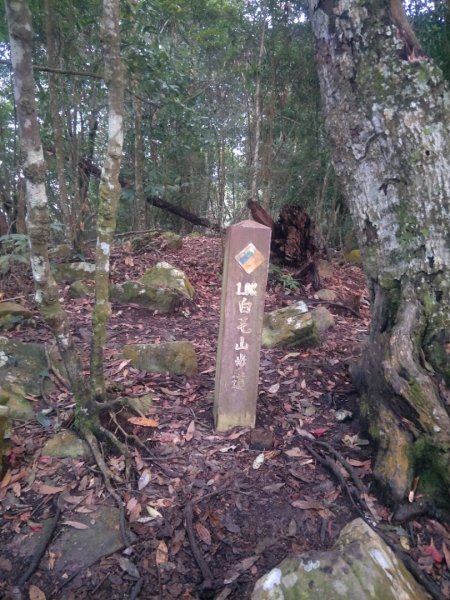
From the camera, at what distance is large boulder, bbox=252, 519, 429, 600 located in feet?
6.63

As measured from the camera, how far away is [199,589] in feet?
7.59

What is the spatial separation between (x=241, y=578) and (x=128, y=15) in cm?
642

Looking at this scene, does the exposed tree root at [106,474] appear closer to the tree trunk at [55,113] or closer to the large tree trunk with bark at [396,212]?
the large tree trunk with bark at [396,212]

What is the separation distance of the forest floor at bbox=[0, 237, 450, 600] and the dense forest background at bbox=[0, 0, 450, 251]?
4.08 meters

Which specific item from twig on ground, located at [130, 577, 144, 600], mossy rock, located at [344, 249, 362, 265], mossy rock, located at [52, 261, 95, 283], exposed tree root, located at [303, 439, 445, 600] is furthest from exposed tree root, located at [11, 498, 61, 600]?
mossy rock, located at [344, 249, 362, 265]

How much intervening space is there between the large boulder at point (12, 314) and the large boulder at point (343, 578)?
4.07 m

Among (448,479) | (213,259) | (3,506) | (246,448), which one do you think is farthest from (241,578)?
(213,259)

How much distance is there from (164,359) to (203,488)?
157 centimetres

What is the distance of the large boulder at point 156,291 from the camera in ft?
19.7

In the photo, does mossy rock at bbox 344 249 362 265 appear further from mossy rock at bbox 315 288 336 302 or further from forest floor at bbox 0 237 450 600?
forest floor at bbox 0 237 450 600

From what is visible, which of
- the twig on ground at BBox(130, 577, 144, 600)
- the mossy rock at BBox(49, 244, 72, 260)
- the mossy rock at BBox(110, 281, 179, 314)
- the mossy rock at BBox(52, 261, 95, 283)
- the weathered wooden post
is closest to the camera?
the twig on ground at BBox(130, 577, 144, 600)

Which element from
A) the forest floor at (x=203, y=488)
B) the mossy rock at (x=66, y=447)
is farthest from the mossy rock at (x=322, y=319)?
the mossy rock at (x=66, y=447)

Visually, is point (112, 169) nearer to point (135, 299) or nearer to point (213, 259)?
point (135, 299)

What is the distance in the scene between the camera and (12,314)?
5113 millimetres
